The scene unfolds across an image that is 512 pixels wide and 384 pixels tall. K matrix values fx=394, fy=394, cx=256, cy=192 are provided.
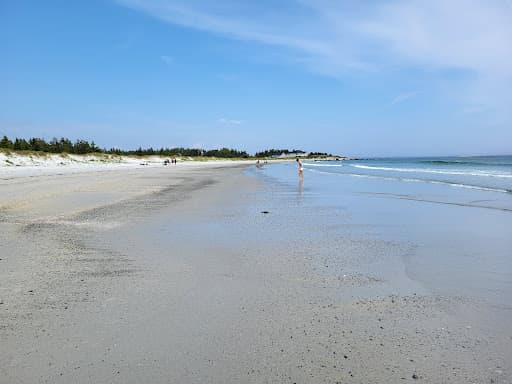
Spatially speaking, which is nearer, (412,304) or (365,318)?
(365,318)

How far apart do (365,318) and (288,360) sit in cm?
109

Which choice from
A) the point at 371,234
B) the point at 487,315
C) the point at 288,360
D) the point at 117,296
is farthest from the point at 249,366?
the point at 371,234

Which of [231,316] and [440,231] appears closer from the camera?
[231,316]

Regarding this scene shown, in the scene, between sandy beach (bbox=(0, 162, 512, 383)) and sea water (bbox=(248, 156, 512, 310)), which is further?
sea water (bbox=(248, 156, 512, 310))

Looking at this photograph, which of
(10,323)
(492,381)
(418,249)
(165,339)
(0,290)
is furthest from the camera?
(418,249)

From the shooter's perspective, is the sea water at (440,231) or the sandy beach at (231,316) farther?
the sea water at (440,231)

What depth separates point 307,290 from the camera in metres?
4.46

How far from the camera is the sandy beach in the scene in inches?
109

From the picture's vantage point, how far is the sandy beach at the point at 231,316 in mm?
2771

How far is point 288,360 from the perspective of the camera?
9.52 feet

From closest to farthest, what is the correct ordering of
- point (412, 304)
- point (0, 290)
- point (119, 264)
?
point (412, 304) → point (0, 290) → point (119, 264)

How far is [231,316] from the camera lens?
3.69 m

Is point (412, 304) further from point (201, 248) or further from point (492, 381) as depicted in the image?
point (201, 248)

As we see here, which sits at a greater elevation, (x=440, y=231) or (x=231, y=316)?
(x=231, y=316)
